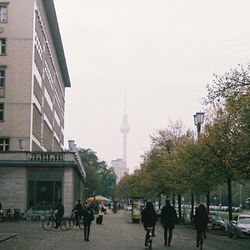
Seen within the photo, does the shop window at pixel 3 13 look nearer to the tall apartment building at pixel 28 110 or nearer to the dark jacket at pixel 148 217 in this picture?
the tall apartment building at pixel 28 110

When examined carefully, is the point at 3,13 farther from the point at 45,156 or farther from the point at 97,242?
the point at 97,242

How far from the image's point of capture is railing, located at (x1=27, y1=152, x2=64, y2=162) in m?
54.1

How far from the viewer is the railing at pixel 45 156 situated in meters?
54.1

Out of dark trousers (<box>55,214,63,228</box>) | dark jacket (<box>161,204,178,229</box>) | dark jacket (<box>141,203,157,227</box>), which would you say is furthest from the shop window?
dark jacket (<box>141,203,157,227</box>)

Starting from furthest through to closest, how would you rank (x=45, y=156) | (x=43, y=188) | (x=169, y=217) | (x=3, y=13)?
(x=3, y=13) → (x=45, y=156) → (x=43, y=188) → (x=169, y=217)

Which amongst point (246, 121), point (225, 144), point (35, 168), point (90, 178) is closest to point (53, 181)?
point (35, 168)

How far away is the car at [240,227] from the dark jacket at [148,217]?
1246 cm

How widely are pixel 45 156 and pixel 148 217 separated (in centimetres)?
3101

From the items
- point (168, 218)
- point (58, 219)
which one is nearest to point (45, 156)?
point (58, 219)

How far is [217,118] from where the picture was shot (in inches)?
1770

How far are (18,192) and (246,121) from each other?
2953 cm

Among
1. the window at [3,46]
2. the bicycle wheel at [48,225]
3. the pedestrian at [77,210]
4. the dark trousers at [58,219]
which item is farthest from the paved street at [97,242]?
the window at [3,46]

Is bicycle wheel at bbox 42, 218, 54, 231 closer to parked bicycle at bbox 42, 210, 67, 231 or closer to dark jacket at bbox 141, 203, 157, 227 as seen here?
parked bicycle at bbox 42, 210, 67, 231

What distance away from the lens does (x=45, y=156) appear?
5447 centimetres
